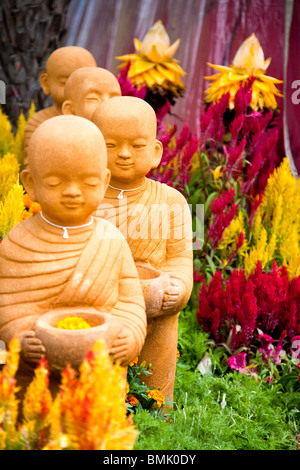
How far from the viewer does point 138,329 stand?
93.1 inches

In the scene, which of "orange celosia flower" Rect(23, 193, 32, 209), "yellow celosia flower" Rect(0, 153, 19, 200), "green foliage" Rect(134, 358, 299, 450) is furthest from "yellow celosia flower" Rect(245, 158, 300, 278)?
"yellow celosia flower" Rect(0, 153, 19, 200)

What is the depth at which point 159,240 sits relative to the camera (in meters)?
3.01

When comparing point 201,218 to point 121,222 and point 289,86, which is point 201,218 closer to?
point 121,222

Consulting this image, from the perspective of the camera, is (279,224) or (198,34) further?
(198,34)

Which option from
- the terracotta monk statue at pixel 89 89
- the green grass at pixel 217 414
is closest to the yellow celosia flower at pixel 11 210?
the terracotta monk statue at pixel 89 89

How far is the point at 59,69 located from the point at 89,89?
3.09ft

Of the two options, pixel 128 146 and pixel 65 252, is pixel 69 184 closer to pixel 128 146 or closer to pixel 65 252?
pixel 65 252

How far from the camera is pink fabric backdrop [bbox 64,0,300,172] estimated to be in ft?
20.8

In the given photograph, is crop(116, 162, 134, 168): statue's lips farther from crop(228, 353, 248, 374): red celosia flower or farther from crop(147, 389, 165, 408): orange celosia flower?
crop(228, 353, 248, 374): red celosia flower

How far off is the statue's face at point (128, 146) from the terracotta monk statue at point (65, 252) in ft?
1.53

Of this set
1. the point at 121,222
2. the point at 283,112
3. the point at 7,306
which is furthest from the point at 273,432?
the point at 283,112

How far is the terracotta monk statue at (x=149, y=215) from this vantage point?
2797 mm

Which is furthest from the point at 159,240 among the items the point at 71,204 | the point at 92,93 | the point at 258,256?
the point at 258,256

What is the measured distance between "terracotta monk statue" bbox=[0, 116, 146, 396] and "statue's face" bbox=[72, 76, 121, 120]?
139 centimetres
